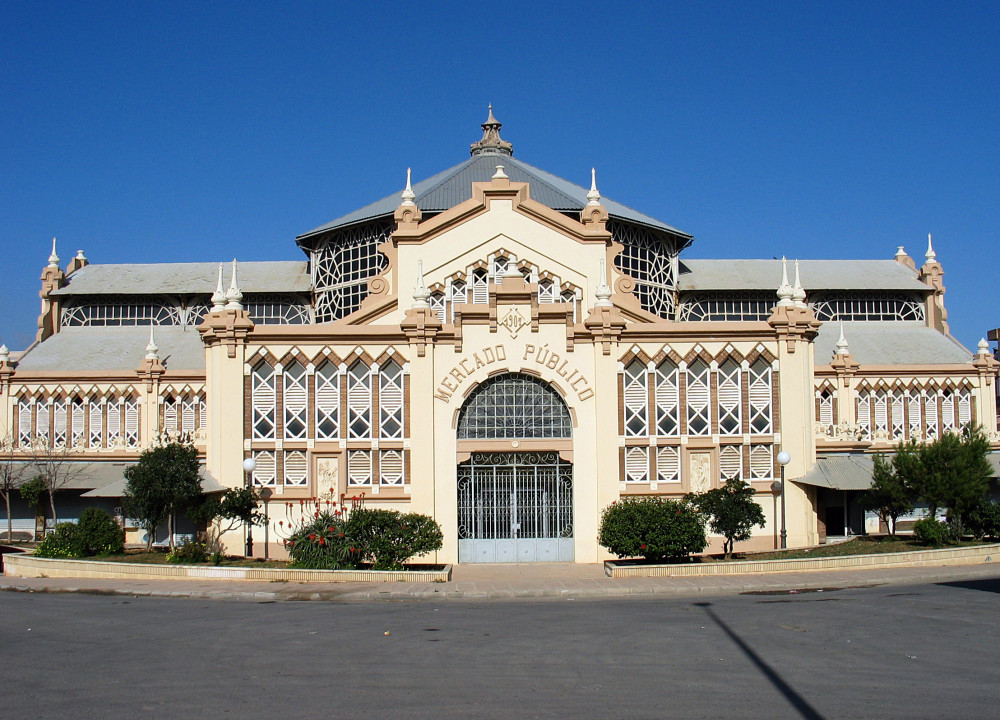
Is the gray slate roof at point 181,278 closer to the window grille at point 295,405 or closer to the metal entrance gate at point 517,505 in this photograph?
the window grille at point 295,405

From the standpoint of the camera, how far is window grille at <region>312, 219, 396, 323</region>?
43.2m

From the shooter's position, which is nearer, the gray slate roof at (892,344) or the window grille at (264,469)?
the window grille at (264,469)

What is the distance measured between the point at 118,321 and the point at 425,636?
39805 millimetres

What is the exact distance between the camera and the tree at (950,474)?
29094 millimetres

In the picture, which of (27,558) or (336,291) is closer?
(27,558)

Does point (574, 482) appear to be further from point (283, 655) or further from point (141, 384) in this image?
point (141, 384)

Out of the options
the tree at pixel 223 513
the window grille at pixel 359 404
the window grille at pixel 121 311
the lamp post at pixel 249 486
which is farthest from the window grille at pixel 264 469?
the window grille at pixel 121 311

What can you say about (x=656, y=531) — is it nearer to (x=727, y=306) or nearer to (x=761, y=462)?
(x=761, y=462)

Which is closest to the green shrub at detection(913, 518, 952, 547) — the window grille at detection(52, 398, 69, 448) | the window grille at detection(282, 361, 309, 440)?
the window grille at detection(282, 361, 309, 440)

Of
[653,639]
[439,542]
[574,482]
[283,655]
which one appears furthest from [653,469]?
[283,655]

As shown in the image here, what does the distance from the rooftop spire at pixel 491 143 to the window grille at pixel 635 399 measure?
920 inches

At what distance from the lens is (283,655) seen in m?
14.6

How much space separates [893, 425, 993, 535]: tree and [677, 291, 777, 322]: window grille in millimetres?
19800

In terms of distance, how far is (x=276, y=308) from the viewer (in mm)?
49875
